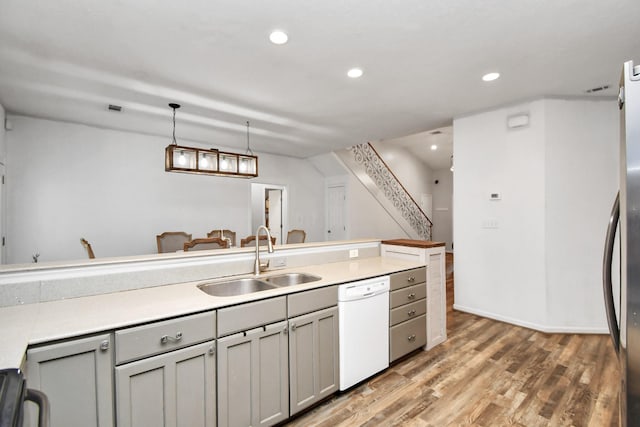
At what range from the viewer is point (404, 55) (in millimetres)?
2496

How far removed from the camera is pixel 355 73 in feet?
9.32

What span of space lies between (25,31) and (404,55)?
284 cm

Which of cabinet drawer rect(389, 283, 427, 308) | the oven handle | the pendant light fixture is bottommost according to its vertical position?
cabinet drawer rect(389, 283, 427, 308)

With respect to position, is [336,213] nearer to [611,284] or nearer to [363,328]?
[363,328]

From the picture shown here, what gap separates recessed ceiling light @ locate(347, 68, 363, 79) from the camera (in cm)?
277

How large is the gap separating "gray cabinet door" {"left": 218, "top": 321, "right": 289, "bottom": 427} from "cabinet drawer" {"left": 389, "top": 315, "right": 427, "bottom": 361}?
1.05m

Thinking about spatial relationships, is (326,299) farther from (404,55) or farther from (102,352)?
(404,55)

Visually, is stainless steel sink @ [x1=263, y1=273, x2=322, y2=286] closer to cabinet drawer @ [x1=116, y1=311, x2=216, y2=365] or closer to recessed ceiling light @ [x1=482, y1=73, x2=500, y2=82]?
cabinet drawer @ [x1=116, y1=311, x2=216, y2=365]

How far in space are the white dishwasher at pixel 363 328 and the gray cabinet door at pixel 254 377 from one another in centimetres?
49

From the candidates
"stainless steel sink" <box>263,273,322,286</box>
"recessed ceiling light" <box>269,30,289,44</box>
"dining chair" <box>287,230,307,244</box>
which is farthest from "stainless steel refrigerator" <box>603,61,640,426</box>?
"dining chair" <box>287,230,307,244</box>

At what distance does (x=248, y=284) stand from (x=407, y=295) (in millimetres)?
1380

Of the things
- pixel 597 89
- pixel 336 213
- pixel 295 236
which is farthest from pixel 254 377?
pixel 336 213

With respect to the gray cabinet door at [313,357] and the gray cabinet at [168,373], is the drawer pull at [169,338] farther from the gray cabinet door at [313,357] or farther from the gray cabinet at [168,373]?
the gray cabinet door at [313,357]

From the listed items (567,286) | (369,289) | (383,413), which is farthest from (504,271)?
(383,413)
